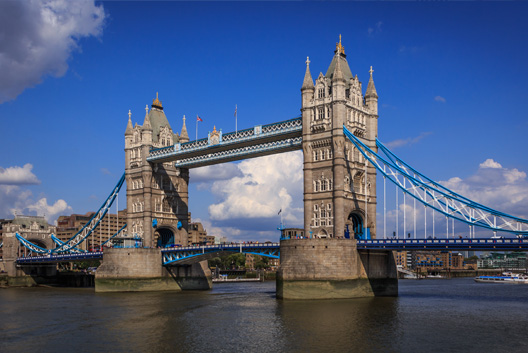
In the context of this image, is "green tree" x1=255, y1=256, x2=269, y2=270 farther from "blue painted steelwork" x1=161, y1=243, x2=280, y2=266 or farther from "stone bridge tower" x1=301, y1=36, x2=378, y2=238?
"stone bridge tower" x1=301, y1=36, x2=378, y2=238

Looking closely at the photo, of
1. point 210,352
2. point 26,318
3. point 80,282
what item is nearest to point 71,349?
point 210,352

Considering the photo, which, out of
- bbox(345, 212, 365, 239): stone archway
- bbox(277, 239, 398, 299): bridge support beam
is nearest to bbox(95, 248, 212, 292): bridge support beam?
bbox(277, 239, 398, 299): bridge support beam

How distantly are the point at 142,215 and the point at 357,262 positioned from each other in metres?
40.8

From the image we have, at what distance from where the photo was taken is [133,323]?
4606cm

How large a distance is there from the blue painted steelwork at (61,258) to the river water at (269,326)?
31.2 m

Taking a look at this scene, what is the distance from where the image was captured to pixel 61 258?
102 m

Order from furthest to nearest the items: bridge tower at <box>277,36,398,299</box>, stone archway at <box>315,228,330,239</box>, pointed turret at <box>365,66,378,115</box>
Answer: pointed turret at <box>365,66,378,115</box> < stone archway at <box>315,228,330,239</box> < bridge tower at <box>277,36,398,299</box>

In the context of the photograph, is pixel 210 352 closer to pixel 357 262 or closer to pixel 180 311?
pixel 180 311

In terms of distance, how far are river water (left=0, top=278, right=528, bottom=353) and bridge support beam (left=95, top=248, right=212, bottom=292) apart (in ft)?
61.9

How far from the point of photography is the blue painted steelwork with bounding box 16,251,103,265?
93.6 meters

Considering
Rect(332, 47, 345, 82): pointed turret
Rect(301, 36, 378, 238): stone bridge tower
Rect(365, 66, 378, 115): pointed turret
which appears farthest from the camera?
Rect(365, 66, 378, 115): pointed turret

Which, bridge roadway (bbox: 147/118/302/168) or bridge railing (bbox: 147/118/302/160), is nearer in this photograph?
bridge railing (bbox: 147/118/302/160)

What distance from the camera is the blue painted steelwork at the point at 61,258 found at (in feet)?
307

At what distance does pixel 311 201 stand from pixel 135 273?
1111 inches
